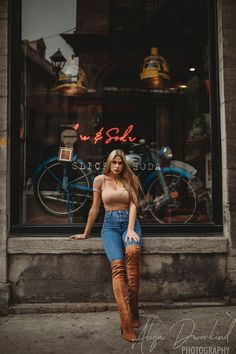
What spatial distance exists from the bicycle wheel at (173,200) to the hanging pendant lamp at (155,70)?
185 cm

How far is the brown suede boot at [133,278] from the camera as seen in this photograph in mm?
3891

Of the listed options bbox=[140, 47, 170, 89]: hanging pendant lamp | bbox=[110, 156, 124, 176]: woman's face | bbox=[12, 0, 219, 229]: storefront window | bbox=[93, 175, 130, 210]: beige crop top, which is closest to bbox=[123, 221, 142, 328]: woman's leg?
bbox=[93, 175, 130, 210]: beige crop top

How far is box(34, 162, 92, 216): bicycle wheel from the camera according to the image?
5.78 meters

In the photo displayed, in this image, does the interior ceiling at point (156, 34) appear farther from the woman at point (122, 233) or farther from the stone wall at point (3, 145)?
the woman at point (122, 233)

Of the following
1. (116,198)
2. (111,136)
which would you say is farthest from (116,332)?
(111,136)

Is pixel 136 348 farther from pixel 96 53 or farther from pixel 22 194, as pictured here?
pixel 96 53

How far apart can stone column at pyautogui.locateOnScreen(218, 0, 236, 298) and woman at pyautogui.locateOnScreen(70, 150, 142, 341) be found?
1.28 metres

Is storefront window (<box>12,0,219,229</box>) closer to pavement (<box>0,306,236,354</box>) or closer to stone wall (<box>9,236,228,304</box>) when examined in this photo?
stone wall (<box>9,236,228,304</box>)

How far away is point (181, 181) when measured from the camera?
5.90m

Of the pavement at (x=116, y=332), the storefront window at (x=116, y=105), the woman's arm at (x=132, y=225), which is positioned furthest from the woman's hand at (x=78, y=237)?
the pavement at (x=116, y=332)

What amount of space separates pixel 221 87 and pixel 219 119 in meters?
0.44

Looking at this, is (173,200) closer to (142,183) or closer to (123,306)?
(142,183)

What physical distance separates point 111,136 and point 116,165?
5.84ft

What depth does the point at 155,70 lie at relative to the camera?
633 centimetres
